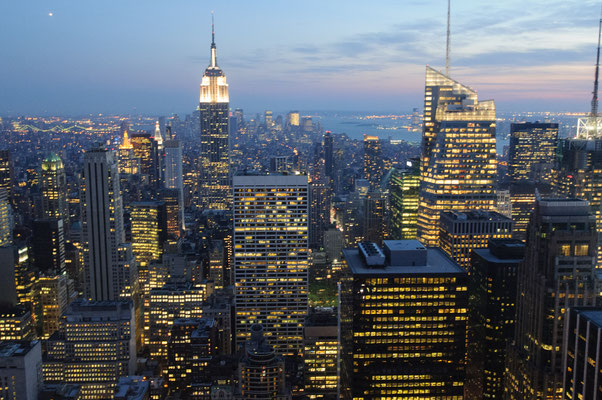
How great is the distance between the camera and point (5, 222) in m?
136

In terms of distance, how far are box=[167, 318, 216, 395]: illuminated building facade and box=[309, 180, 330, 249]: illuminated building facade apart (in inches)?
2854

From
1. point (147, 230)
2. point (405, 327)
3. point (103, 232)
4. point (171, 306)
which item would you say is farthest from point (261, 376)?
point (147, 230)

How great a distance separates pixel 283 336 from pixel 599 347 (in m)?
69.9

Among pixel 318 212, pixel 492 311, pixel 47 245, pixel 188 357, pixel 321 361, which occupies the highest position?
pixel 492 311

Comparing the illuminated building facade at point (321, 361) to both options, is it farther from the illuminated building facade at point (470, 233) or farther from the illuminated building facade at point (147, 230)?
the illuminated building facade at point (147, 230)

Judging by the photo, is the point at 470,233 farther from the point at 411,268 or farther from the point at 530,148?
the point at 530,148

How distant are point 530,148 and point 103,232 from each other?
387 ft

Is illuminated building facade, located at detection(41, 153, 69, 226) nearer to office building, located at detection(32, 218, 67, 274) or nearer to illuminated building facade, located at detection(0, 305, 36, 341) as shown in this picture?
office building, located at detection(32, 218, 67, 274)

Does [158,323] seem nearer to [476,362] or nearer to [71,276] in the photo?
[71,276]

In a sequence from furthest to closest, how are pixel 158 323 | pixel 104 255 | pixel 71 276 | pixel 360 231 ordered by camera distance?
pixel 360 231, pixel 71 276, pixel 104 255, pixel 158 323

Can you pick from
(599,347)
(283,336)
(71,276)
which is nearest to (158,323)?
(283,336)

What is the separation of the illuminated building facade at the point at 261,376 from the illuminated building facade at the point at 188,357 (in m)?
13.9

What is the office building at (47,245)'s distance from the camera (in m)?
129

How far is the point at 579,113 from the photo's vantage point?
112 meters
